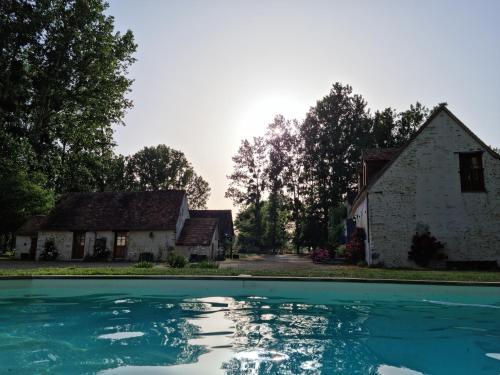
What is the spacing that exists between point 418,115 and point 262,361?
42700mm

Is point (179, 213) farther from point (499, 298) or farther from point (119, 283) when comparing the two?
point (499, 298)

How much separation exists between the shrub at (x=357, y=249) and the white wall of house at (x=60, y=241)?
23623 millimetres

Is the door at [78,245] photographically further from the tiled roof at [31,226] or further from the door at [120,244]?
the tiled roof at [31,226]

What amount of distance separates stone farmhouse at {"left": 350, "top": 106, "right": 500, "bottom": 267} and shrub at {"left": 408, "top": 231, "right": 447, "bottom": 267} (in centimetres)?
38

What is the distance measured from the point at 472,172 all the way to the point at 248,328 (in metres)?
18.6

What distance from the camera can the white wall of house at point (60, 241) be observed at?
29.7 m

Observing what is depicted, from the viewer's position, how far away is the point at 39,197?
3173cm

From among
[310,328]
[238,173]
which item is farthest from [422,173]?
[238,173]

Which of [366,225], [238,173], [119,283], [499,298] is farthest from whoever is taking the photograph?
[238,173]

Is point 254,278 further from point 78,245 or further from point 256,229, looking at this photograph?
point 256,229

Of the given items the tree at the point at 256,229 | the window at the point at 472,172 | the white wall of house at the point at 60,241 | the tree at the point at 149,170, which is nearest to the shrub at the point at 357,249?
the window at the point at 472,172

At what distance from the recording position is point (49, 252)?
29.4 meters

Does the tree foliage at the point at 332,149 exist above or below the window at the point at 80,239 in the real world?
above

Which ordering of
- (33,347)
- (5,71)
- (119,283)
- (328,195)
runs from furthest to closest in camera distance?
(328,195) → (5,71) → (119,283) → (33,347)
